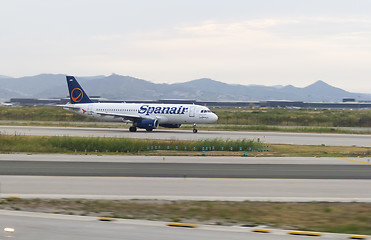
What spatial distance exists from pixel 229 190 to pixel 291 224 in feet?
19.0

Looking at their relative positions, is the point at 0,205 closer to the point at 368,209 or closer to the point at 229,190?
the point at 229,190

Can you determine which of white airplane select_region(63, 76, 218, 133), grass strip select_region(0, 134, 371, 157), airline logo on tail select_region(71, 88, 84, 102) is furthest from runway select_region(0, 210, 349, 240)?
airline logo on tail select_region(71, 88, 84, 102)

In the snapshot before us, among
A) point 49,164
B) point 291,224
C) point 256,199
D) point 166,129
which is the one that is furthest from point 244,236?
point 166,129

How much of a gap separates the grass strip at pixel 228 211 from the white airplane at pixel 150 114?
4364 centimetres

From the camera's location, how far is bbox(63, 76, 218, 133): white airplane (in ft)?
201

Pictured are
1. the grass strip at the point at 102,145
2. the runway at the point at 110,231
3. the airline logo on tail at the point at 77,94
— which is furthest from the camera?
the airline logo on tail at the point at 77,94

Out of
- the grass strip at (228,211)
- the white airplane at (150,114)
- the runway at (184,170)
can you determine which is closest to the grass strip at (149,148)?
the runway at (184,170)

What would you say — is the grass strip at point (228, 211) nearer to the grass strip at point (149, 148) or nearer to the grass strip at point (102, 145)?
the grass strip at point (149, 148)

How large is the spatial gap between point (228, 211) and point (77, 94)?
5537 cm

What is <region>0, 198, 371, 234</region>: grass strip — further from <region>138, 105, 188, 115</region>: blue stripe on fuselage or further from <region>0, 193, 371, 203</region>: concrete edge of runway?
<region>138, 105, 188, 115</region>: blue stripe on fuselage

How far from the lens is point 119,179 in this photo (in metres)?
22.0

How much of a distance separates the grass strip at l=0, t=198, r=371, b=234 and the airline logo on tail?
52.6 meters

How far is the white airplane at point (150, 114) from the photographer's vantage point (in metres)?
61.3

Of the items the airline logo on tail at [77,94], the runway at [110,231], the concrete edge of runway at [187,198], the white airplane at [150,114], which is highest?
the airline logo on tail at [77,94]
